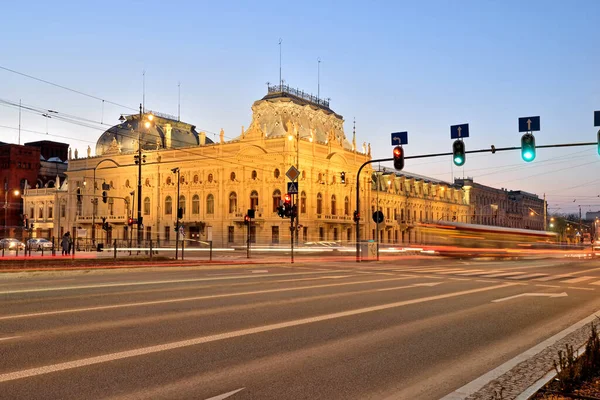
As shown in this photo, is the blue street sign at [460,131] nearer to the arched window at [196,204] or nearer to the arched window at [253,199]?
the arched window at [253,199]

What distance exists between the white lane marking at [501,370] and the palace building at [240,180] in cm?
5144

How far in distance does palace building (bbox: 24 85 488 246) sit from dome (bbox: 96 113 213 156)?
0.15 metres

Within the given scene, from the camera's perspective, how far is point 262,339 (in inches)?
346

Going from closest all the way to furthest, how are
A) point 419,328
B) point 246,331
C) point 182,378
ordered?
point 182,378
point 246,331
point 419,328

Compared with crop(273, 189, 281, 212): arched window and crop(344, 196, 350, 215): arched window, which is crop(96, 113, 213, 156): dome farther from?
crop(344, 196, 350, 215): arched window

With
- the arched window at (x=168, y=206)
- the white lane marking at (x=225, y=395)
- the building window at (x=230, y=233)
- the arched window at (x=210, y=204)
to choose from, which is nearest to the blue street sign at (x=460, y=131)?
the white lane marking at (x=225, y=395)

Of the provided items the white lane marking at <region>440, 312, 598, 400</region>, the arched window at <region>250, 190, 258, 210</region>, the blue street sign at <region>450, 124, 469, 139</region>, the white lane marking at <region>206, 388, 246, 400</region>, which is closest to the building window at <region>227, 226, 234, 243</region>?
the arched window at <region>250, 190, 258, 210</region>

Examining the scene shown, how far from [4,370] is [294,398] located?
3.43 meters

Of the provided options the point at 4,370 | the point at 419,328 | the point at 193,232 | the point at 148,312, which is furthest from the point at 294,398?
the point at 193,232

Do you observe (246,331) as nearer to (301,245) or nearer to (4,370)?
(4,370)

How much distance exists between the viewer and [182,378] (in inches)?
253

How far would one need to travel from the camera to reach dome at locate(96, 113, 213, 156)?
8125cm

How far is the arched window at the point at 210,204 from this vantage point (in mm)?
74688

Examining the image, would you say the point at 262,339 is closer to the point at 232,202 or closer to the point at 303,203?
the point at 303,203
